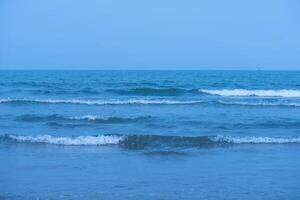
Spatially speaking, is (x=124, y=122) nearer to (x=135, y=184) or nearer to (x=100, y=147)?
(x=100, y=147)

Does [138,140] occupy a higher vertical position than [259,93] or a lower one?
lower

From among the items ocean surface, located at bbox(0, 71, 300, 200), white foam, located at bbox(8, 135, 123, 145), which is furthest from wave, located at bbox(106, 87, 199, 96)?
white foam, located at bbox(8, 135, 123, 145)

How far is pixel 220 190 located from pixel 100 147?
15.4ft

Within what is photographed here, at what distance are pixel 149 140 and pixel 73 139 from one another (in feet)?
6.34

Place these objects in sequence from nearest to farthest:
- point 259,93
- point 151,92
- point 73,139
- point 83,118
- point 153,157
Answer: point 153,157, point 73,139, point 83,118, point 151,92, point 259,93

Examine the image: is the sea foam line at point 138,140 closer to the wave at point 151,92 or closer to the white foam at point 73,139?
the white foam at point 73,139

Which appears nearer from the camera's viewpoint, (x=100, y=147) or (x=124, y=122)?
(x=100, y=147)

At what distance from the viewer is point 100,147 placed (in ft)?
38.3

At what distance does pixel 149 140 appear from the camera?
491 inches

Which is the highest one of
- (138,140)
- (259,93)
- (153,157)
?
(259,93)

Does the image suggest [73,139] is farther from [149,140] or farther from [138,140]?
[149,140]

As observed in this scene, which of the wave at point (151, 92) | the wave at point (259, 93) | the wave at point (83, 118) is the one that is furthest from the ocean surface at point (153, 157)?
the wave at point (259, 93)

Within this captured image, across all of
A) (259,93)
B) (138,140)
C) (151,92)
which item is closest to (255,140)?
(138,140)

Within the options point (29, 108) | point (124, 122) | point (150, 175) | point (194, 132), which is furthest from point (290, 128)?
point (29, 108)
